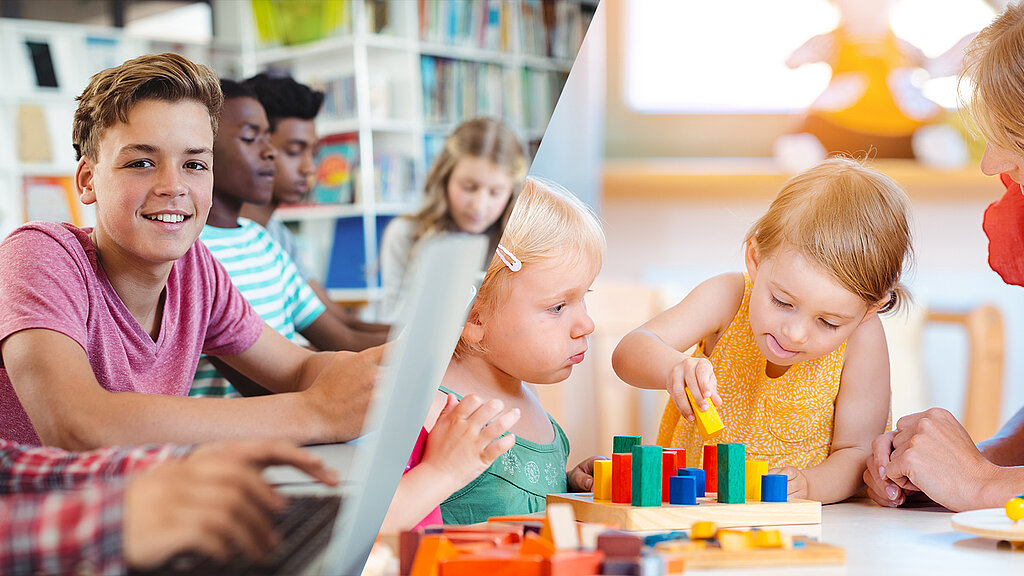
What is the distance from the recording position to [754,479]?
643 millimetres

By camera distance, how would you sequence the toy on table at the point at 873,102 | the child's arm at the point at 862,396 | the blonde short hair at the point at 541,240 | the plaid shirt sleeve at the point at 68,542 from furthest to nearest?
the toy on table at the point at 873,102, the child's arm at the point at 862,396, the blonde short hair at the point at 541,240, the plaid shirt sleeve at the point at 68,542

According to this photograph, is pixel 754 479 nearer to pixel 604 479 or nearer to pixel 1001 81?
pixel 604 479

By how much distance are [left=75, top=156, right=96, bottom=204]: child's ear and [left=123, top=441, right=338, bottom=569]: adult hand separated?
12 centimetres

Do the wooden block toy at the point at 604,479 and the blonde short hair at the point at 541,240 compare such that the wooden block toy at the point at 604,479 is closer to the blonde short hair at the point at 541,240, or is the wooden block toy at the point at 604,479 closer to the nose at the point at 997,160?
the blonde short hair at the point at 541,240

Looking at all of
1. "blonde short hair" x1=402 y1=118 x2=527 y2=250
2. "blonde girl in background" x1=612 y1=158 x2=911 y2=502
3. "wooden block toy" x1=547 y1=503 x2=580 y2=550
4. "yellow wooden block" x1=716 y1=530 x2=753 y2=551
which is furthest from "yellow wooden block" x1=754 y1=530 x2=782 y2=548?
"blonde girl in background" x1=612 y1=158 x2=911 y2=502

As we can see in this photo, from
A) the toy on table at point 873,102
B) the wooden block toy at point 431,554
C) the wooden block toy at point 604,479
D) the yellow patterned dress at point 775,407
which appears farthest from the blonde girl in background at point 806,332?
the toy on table at point 873,102

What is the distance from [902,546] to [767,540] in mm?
155

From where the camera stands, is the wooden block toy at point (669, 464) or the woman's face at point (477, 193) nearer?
the woman's face at point (477, 193)

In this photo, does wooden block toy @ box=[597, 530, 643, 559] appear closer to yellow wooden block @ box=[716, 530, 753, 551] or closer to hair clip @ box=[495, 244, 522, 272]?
yellow wooden block @ box=[716, 530, 753, 551]

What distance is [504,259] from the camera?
76cm

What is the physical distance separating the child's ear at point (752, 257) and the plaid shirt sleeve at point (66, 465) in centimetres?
77

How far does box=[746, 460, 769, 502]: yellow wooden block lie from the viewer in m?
0.64

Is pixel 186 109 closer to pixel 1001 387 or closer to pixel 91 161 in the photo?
pixel 91 161

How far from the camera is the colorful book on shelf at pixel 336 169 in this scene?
14.0 inches
